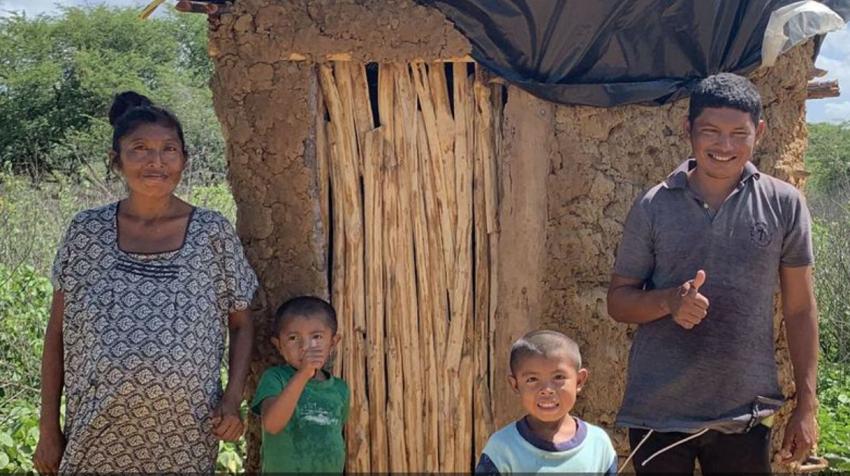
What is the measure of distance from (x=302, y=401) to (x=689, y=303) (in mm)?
1491

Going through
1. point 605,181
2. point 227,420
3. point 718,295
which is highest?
point 605,181

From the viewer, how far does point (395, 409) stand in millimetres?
4199

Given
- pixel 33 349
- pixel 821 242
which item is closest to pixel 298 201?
pixel 33 349

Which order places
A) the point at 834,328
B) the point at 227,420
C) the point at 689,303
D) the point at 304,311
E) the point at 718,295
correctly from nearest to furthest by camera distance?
the point at 689,303 → the point at 718,295 → the point at 227,420 → the point at 304,311 → the point at 834,328

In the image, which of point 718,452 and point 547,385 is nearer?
point 547,385

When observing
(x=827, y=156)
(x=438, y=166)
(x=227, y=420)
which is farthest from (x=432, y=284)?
(x=827, y=156)

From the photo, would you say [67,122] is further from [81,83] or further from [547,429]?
[547,429]

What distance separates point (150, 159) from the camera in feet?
11.2

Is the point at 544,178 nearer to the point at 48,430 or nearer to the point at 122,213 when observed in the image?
the point at 122,213

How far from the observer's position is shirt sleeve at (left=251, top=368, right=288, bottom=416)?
140 inches

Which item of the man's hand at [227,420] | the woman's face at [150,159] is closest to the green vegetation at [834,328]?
the man's hand at [227,420]

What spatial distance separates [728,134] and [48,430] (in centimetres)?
249

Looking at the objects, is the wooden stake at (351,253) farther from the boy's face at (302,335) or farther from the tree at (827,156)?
the tree at (827,156)

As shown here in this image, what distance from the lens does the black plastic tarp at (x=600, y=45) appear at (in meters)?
3.87
